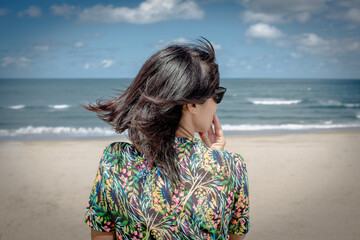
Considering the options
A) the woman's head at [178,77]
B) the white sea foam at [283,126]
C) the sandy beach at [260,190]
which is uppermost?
the woman's head at [178,77]

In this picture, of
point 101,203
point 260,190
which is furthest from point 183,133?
point 260,190

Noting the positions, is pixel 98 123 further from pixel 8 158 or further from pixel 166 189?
pixel 166 189

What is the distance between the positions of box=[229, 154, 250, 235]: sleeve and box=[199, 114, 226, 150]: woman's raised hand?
38 cm

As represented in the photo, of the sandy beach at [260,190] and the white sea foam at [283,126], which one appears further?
the white sea foam at [283,126]

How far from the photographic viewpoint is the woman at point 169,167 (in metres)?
1.08

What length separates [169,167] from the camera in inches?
43.2

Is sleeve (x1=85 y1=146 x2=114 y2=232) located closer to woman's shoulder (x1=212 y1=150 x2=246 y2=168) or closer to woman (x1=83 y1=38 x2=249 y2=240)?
woman (x1=83 y1=38 x2=249 y2=240)

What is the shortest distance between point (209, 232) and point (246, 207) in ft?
0.63

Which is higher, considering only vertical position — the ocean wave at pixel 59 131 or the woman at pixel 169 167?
the woman at pixel 169 167

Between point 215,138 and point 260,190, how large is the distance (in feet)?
15.2

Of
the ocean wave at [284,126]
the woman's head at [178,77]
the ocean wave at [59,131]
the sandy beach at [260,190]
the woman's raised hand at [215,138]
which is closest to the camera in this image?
the woman's head at [178,77]

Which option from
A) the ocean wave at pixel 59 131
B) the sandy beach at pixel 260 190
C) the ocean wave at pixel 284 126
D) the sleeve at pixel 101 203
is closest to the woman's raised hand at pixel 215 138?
the sleeve at pixel 101 203

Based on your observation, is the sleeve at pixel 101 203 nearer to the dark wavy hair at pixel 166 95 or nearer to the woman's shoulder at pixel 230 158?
the dark wavy hair at pixel 166 95

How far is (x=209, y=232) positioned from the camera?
43.3 inches
